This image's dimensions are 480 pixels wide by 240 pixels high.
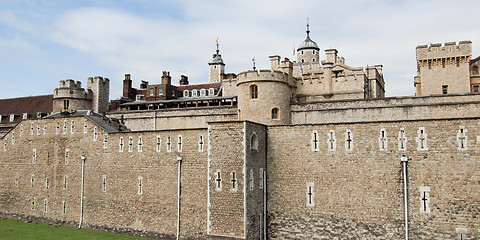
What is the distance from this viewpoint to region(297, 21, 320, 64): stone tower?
6256 cm

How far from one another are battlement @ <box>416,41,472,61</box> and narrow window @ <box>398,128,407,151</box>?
16.6 metres

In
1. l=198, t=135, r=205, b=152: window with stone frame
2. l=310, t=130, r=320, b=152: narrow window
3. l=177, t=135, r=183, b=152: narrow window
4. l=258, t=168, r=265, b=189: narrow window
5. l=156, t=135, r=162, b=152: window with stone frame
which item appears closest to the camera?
l=310, t=130, r=320, b=152: narrow window

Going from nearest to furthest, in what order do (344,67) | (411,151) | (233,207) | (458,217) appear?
(458,217) < (411,151) < (233,207) < (344,67)

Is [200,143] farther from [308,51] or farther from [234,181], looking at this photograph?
[308,51]

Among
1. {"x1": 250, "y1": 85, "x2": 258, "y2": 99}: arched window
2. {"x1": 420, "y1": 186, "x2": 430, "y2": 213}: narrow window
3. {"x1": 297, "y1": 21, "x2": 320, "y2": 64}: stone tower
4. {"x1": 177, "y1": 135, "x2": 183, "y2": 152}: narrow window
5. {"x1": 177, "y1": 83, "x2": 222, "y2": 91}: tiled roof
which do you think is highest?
{"x1": 297, "y1": 21, "x2": 320, "y2": 64}: stone tower

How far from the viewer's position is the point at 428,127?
21.3 m

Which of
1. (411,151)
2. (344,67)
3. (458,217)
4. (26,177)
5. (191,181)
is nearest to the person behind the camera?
(458,217)

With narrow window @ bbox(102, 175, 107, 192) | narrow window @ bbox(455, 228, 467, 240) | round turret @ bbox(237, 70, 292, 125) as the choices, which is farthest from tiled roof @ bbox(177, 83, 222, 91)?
narrow window @ bbox(455, 228, 467, 240)

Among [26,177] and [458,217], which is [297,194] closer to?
[458,217]

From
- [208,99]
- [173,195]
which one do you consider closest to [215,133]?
[173,195]

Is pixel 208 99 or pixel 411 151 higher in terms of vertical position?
pixel 208 99

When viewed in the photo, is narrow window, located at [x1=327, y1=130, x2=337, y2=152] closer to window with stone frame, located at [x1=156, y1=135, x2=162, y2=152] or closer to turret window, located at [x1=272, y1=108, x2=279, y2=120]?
turret window, located at [x1=272, y1=108, x2=279, y2=120]

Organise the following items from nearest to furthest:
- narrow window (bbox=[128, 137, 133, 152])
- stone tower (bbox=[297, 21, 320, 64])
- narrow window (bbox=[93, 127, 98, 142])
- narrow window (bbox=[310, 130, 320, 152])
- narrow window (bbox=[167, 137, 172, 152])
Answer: narrow window (bbox=[310, 130, 320, 152])
narrow window (bbox=[167, 137, 172, 152])
narrow window (bbox=[128, 137, 133, 152])
narrow window (bbox=[93, 127, 98, 142])
stone tower (bbox=[297, 21, 320, 64])

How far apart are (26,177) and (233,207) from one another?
20139 mm
